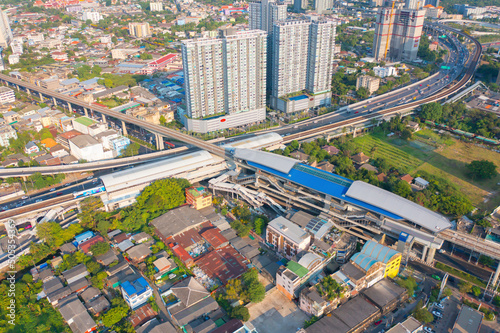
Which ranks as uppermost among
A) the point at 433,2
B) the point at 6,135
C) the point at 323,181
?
the point at 433,2

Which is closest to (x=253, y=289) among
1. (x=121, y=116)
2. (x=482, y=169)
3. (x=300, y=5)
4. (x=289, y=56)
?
(x=482, y=169)

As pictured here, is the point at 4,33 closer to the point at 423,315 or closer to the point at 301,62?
the point at 301,62

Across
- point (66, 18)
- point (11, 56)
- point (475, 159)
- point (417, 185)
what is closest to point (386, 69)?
point (475, 159)

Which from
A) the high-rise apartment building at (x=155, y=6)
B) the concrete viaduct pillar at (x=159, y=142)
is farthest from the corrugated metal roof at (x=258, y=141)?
the high-rise apartment building at (x=155, y=6)

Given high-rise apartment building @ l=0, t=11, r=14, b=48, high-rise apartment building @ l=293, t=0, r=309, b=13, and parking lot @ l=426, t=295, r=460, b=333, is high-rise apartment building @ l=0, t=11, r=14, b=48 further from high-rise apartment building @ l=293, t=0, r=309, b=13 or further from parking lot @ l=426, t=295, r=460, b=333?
parking lot @ l=426, t=295, r=460, b=333

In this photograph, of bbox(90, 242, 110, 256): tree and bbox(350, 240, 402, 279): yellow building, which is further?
bbox(90, 242, 110, 256): tree

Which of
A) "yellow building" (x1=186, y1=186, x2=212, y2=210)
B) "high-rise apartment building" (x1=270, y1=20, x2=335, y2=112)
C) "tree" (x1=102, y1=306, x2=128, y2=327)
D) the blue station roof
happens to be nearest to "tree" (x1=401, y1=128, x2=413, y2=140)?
"high-rise apartment building" (x1=270, y1=20, x2=335, y2=112)

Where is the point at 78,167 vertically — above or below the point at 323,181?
below
